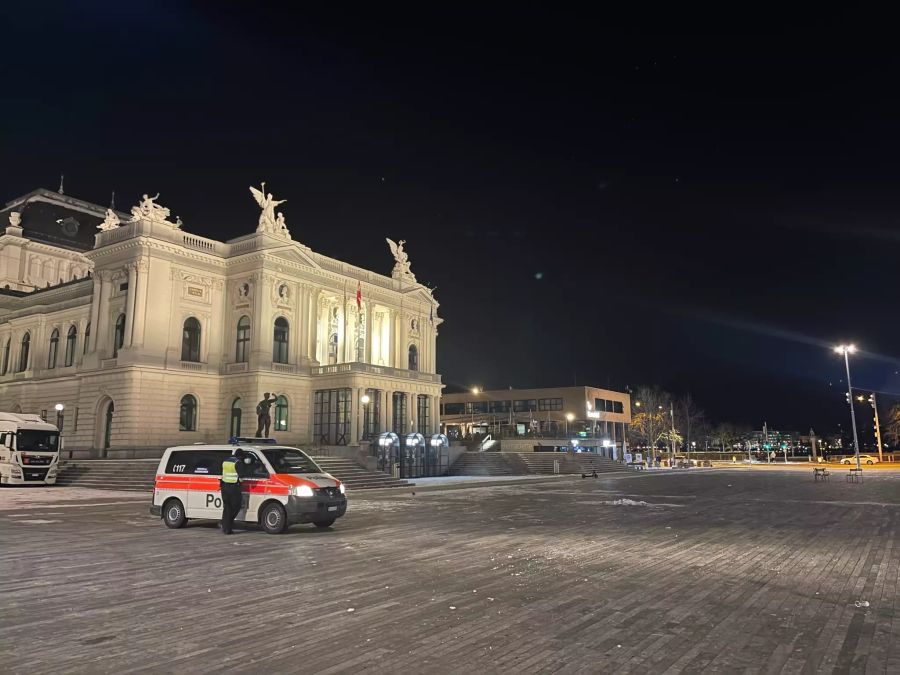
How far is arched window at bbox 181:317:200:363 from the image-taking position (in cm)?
4678

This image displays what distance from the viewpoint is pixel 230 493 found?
14.8 metres

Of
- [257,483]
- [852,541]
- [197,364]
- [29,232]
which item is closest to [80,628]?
[257,483]

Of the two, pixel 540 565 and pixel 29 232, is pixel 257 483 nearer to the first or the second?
pixel 540 565

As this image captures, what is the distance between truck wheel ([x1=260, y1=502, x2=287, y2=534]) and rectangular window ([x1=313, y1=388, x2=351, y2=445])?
32193 mm

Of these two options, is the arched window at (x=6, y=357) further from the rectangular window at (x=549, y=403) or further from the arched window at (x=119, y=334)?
the rectangular window at (x=549, y=403)

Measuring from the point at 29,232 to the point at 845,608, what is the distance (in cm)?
8014

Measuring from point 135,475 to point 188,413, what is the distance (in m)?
12.6

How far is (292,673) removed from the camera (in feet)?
17.6

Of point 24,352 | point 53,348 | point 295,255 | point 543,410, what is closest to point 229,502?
point 295,255

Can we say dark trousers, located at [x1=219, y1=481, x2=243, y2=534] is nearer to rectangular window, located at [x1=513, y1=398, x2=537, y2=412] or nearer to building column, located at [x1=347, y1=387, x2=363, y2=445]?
building column, located at [x1=347, y1=387, x2=363, y2=445]

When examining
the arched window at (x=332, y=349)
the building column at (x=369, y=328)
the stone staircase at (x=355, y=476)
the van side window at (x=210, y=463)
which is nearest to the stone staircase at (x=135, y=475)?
the stone staircase at (x=355, y=476)

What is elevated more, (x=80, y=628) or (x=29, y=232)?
(x=29, y=232)

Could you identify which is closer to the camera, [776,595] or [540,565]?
[776,595]

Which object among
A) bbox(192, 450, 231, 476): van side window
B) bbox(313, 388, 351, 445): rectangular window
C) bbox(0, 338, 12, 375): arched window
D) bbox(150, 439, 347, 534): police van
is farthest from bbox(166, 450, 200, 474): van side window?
bbox(0, 338, 12, 375): arched window
